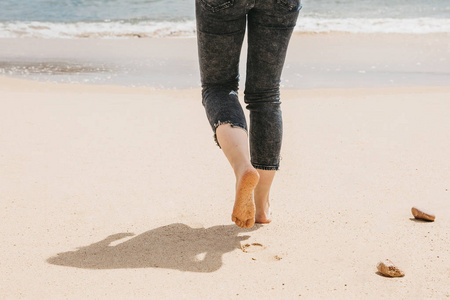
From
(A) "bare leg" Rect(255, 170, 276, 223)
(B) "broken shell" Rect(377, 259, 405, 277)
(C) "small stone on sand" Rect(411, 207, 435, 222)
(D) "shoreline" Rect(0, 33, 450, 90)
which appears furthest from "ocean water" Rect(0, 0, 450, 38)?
(B) "broken shell" Rect(377, 259, 405, 277)

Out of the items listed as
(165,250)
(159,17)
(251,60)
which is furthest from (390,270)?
(159,17)

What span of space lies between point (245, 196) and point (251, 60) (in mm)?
602

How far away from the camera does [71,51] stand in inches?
360

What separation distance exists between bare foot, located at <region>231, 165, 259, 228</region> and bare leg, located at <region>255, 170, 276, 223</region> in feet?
1.19

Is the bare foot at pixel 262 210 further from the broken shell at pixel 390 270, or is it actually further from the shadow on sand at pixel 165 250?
the broken shell at pixel 390 270

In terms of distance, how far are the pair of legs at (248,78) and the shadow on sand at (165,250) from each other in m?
0.21

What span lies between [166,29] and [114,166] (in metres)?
9.76

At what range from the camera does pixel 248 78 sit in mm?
2256

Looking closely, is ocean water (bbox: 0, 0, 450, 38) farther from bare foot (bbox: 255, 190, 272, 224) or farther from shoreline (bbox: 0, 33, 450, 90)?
bare foot (bbox: 255, 190, 272, 224)

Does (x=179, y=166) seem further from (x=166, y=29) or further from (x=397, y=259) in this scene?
(x=166, y=29)

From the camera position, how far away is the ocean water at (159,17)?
40.3 feet

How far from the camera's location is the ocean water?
12.3m

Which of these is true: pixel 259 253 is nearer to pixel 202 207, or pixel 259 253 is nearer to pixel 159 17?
pixel 202 207

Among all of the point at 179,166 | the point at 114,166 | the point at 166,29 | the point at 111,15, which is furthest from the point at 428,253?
the point at 111,15
